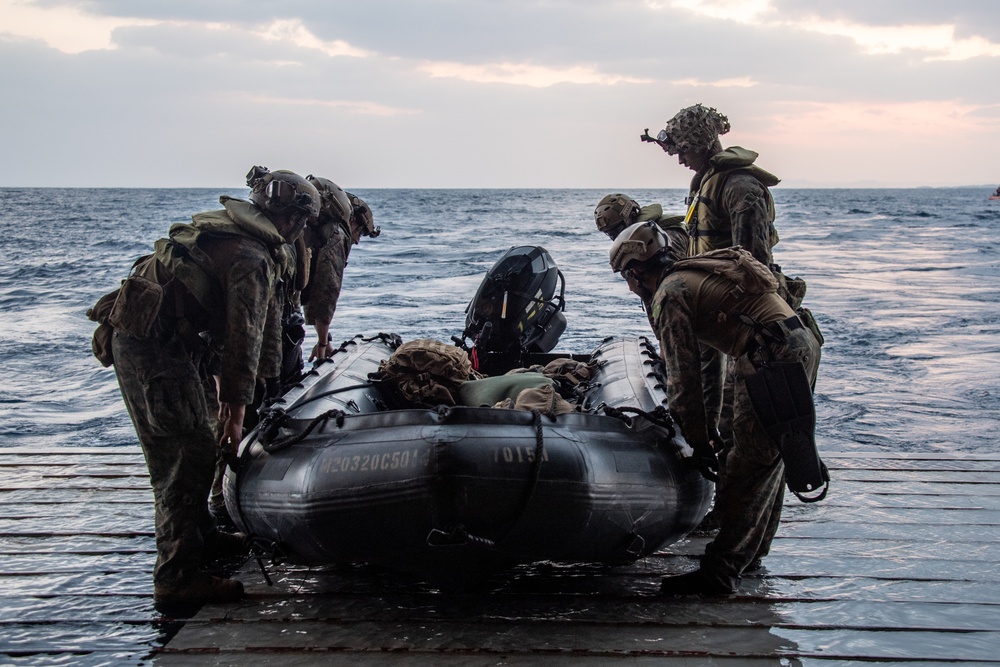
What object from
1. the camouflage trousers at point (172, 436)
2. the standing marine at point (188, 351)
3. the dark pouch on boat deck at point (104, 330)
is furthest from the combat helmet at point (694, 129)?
the dark pouch on boat deck at point (104, 330)

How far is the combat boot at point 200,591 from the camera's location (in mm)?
3430

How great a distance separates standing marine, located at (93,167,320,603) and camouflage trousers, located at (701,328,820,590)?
1822 mm

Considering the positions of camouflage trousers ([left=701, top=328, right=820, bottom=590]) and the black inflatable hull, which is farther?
camouflage trousers ([left=701, top=328, right=820, bottom=590])

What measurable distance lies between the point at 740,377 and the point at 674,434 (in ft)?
1.14

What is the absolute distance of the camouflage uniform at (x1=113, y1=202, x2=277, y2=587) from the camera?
11.4 ft

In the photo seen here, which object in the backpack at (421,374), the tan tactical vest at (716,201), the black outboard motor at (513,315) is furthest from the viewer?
the black outboard motor at (513,315)

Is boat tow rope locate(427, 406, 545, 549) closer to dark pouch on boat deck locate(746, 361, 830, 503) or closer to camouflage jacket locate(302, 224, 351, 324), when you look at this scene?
dark pouch on boat deck locate(746, 361, 830, 503)

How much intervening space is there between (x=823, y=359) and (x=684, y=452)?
867 centimetres

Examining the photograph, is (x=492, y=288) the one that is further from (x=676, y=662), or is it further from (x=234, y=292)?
(x=676, y=662)

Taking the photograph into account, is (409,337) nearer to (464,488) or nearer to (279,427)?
(279,427)

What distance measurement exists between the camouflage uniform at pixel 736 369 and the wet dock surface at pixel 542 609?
0.23m

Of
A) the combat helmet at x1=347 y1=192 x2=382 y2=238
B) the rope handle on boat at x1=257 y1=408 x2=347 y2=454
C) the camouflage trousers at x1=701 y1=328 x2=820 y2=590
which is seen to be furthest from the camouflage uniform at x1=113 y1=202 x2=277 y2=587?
the combat helmet at x1=347 y1=192 x2=382 y2=238

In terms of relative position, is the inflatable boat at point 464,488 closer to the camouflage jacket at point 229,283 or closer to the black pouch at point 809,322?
the camouflage jacket at point 229,283

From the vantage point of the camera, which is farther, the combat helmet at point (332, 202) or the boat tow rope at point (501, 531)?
the combat helmet at point (332, 202)
